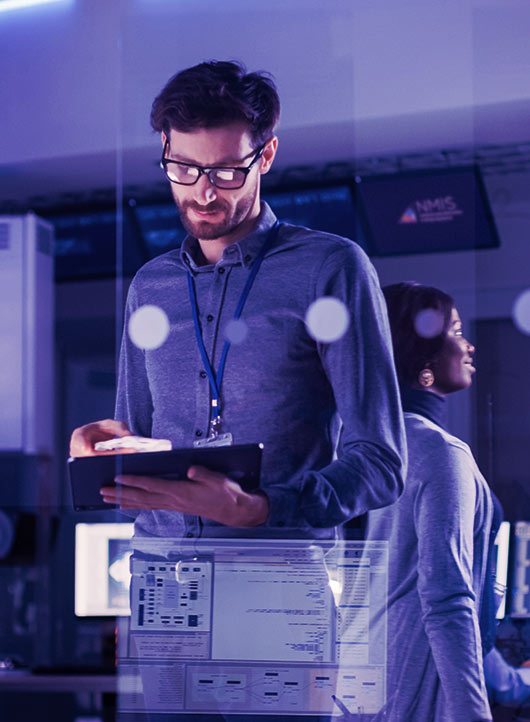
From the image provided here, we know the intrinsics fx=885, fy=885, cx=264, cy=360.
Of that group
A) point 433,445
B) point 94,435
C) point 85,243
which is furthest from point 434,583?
point 85,243

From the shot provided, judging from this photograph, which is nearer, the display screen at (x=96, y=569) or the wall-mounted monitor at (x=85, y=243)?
the display screen at (x=96, y=569)

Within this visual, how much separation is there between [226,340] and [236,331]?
0.02 meters

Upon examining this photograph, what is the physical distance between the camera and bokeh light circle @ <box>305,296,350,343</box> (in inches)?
56.3

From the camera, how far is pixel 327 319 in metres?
1.44

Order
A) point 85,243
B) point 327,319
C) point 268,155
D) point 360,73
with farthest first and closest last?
point 85,243 → point 360,73 → point 268,155 → point 327,319

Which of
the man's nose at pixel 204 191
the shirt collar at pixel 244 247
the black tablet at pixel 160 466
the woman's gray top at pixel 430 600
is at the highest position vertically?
the man's nose at pixel 204 191

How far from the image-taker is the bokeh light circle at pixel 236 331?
1.47 meters

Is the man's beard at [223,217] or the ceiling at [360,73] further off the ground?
the ceiling at [360,73]

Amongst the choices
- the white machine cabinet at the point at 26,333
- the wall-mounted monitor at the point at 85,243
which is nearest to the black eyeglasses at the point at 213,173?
the white machine cabinet at the point at 26,333

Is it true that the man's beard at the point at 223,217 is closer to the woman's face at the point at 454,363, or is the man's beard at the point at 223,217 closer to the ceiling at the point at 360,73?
the ceiling at the point at 360,73

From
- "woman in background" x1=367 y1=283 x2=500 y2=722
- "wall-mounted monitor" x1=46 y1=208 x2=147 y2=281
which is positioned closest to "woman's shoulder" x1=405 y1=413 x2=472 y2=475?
"woman in background" x1=367 y1=283 x2=500 y2=722

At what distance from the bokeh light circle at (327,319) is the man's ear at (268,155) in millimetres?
264

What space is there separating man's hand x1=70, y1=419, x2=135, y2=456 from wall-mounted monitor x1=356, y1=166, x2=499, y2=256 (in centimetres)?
56

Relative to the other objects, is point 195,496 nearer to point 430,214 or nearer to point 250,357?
point 250,357
